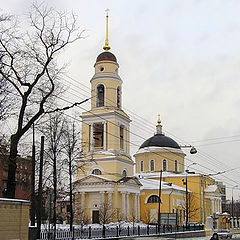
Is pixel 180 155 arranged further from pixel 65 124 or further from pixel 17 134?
pixel 17 134

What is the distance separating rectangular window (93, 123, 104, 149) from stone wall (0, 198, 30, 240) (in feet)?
127

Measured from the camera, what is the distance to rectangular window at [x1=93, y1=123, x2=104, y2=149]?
5688 centimetres

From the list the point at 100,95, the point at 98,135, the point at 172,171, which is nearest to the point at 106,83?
the point at 100,95

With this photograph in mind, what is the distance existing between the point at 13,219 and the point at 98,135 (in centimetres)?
4000

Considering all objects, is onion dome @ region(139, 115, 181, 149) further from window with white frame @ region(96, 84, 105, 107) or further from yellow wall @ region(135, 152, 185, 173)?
window with white frame @ region(96, 84, 105, 107)

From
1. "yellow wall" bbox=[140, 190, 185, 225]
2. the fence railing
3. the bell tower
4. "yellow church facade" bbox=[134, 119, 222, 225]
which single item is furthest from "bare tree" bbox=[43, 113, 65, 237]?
"yellow church facade" bbox=[134, 119, 222, 225]

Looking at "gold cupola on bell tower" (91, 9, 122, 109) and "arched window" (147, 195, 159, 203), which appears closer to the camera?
"gold cupola on bell tower" (91, 9, 122, 109)

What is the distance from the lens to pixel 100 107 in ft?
188

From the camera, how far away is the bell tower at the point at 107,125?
2195 inches

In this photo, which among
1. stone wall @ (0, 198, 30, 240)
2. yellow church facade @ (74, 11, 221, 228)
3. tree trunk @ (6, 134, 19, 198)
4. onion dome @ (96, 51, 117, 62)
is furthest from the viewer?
onion dome @ (96, 51, 117, 62)

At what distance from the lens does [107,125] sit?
56094 millimetres

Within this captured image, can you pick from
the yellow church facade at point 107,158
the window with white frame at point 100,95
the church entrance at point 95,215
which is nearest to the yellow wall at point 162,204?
the yellow church facade at point 107,158

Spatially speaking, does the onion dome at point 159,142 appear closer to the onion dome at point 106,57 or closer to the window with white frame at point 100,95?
the window with white frame at point 100,95

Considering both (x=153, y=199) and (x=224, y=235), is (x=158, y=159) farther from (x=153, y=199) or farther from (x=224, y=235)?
(x=224, y=235)
